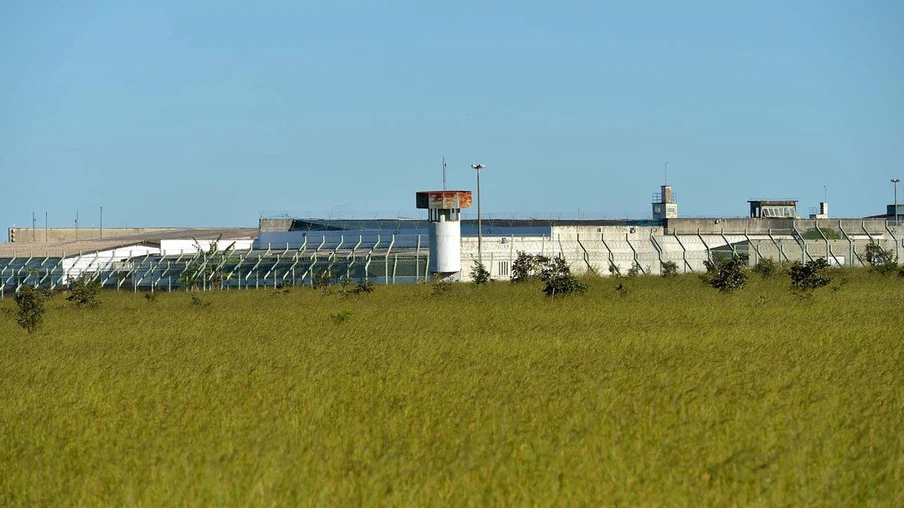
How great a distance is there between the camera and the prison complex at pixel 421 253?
6475 centimetres

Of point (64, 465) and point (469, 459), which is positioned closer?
point (469, 459)

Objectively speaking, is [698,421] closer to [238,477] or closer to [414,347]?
[238,477]

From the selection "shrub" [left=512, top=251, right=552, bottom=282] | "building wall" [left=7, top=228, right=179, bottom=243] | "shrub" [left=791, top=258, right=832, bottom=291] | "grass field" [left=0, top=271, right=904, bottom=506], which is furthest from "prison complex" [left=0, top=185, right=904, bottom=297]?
"building wall" [left=7, top=228, right=179, bottom=243]

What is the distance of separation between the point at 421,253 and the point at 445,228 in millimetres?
4471

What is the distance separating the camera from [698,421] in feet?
45.4

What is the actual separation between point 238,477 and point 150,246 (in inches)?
2951

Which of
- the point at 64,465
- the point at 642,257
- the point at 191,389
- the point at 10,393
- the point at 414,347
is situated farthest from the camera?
the point at 642,257

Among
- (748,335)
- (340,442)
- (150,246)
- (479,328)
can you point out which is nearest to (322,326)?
(479,328)

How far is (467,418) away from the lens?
14.3m

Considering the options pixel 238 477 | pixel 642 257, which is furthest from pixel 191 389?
pixel 642 257

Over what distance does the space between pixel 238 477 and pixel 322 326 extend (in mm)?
21661

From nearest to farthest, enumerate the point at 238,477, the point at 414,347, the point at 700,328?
the point at 238,477
the point at 414,347
the point at 700,328

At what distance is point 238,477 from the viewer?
1173 centimetres

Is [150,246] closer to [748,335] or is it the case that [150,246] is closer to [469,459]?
[748,335]
